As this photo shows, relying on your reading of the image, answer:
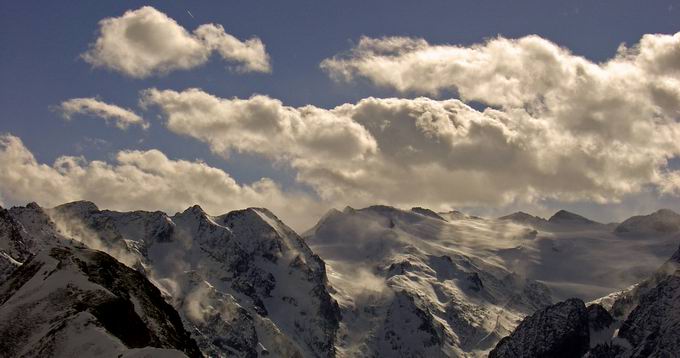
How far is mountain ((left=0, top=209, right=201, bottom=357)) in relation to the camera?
14312 centimetres

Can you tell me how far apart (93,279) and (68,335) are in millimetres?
24088

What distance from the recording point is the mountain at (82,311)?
143m

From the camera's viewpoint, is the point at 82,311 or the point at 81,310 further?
the point at 81,310

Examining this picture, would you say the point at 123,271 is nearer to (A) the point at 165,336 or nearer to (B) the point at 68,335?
(A) the point at 165,336

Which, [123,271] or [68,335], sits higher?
[123,271]

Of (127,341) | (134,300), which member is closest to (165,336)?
(134,300)

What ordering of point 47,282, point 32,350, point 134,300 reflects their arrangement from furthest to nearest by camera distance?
point 134,300
point 47,282
point 32,350

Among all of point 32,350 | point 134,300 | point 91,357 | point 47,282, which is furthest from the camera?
point 134,300

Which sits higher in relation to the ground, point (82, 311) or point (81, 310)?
point (81, 310)

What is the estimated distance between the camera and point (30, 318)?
6102 inches

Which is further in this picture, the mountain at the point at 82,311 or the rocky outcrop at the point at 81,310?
the rocky outcrop at the point at 81,310

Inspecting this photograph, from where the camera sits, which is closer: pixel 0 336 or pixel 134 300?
pixel 0 336

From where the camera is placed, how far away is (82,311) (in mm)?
150250

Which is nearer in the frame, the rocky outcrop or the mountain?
the mountain
